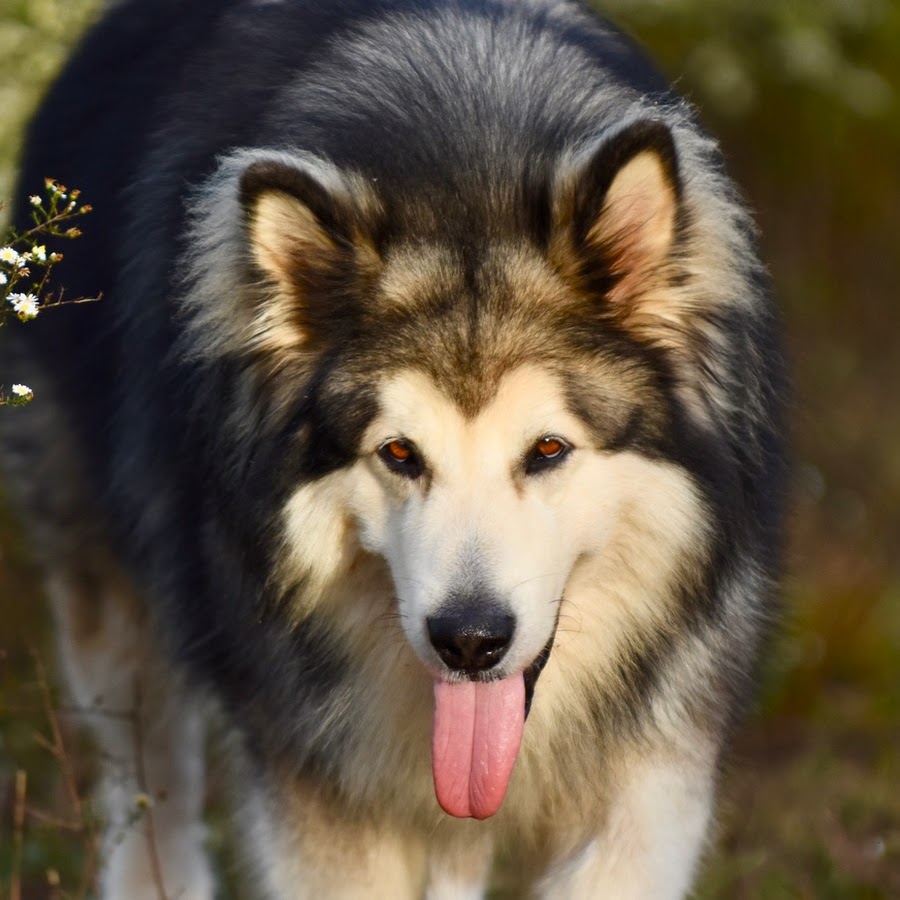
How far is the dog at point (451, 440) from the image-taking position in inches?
117

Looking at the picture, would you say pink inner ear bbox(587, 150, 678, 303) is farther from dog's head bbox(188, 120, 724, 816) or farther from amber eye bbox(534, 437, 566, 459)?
amber eye bbox(534, 437, 566, 459)

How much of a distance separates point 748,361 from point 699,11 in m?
5.61

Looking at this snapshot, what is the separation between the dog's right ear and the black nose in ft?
2.17

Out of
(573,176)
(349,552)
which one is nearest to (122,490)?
(349,552)

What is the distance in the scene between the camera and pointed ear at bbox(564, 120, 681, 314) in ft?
9.37

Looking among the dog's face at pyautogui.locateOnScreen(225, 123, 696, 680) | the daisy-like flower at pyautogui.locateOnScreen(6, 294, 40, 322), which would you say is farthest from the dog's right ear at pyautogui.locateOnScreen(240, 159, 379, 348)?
the daisy-like flower at pyautogui.locateOnScreen(6, 294, 40, 322)

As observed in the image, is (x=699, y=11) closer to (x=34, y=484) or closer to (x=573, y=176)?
(x=34, y=484)

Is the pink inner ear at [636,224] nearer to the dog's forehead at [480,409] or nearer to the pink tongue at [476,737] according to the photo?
the dog's forehead at [480,409]

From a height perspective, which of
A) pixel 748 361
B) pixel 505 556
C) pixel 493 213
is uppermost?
pixel 493 213

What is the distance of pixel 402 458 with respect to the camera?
2.99 metres

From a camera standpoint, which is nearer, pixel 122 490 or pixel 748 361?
pixel 748 361

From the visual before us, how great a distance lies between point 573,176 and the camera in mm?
2984

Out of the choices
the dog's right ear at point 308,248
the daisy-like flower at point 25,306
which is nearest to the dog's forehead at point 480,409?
the dog's right ear at point 308,248

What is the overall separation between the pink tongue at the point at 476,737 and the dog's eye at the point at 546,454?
0.39 m
